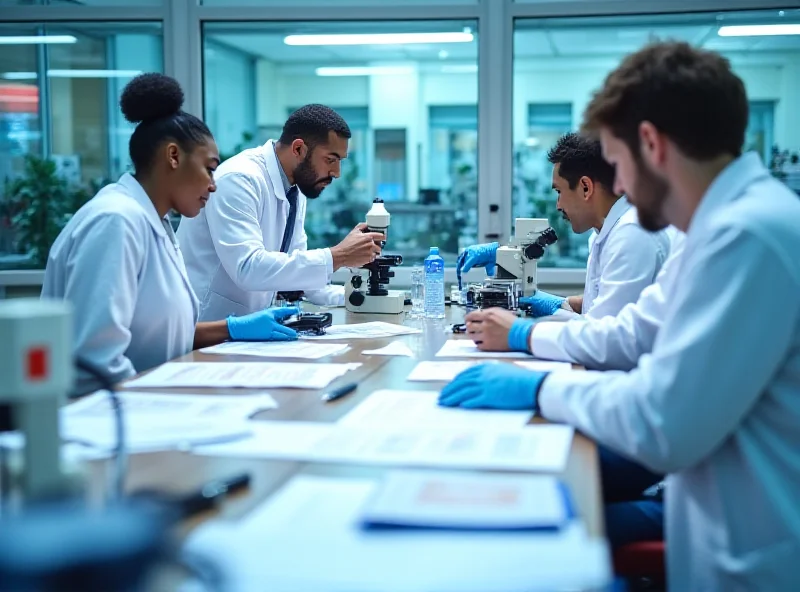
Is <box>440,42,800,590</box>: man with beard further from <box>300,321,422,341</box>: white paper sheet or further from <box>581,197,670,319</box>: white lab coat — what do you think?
<box>300,321,422,341</box>: white paper sheet

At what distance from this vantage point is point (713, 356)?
3.99ft

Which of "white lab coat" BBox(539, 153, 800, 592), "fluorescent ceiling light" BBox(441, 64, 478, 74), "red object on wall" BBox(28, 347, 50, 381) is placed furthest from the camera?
"fluorescent ceiling light" BBox(441, 64, 478, 74)

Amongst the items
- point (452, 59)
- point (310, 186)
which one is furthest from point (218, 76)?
point (310, 186)

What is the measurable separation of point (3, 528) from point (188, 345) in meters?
1.78

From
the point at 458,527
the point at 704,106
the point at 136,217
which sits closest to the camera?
the point at 458,527

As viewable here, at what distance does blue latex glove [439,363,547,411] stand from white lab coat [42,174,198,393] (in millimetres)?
823

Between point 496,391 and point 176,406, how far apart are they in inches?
23.4

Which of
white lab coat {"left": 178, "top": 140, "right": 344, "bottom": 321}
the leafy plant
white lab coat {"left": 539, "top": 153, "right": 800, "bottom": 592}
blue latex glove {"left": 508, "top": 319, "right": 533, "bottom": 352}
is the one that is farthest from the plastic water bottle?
the leafy plant

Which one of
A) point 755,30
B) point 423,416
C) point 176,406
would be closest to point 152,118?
point 176,406

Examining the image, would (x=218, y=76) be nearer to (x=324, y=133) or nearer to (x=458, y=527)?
(x=324, y=133)

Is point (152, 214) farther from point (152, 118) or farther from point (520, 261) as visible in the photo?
point (520, 261)

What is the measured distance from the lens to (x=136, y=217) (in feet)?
7.05

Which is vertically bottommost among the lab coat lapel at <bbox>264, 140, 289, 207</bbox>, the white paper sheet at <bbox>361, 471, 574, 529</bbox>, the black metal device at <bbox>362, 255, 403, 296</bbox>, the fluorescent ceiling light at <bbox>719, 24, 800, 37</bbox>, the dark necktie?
the white paper sheet at <bbox>361, 471, 574, 529</bbox>

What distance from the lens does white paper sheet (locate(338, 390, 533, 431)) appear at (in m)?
1.46
